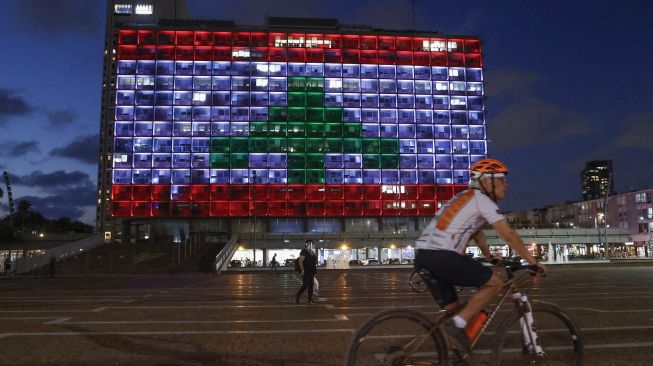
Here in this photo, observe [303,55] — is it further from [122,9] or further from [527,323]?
[527,323]

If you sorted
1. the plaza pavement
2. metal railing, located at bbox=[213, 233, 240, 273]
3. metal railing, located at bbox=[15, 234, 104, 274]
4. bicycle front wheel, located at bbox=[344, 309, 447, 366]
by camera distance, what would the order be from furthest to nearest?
metal railing, located at bbox=[213, 233, 240, 273]
metal railing, located at bbox=[15, 234, 104, 274]
the plaza pavement
bicycle front wheel, located at bbox=[344, 309, 447, 366]

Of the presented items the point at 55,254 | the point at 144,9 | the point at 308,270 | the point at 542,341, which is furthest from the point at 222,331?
the point at 144,9

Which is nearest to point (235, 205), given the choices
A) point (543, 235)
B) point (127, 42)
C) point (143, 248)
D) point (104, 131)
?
point (143, 248)

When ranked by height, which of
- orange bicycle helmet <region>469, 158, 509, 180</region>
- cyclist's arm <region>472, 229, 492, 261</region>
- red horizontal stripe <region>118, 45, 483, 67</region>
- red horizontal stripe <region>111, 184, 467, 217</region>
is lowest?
cyclist's arm <region>472, 229, 492, 261</region>

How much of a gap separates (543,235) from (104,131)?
10856 cm

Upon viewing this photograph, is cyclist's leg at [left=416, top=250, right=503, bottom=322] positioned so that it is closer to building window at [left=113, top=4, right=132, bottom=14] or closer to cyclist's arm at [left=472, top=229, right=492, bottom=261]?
cyclist's arm at [left=472, top=229, right=492, bottom=261]

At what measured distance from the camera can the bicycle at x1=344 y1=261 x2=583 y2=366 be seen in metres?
4.42

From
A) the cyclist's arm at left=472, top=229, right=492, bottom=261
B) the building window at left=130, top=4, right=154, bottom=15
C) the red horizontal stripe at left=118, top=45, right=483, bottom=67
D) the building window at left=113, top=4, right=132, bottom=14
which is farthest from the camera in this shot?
the building window at left=113, top=4, right=132, bottom=14

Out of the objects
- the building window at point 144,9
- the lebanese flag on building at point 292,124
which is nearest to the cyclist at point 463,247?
the lebanese flag on building at point 292,124

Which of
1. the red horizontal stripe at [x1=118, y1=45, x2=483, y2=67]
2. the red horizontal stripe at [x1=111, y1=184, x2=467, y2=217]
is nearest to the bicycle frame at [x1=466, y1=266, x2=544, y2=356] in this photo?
the red horizontal stripe at [x1=111, y1=184, x2=467, y2=217]

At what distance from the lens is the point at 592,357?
6570 millimetres

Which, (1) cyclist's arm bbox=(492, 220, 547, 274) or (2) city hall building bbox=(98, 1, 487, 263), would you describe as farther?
(2) city hall building bbox=(98, 1, 487, 263)

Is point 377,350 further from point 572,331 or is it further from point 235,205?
point 235,205

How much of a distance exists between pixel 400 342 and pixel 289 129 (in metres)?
91.3
